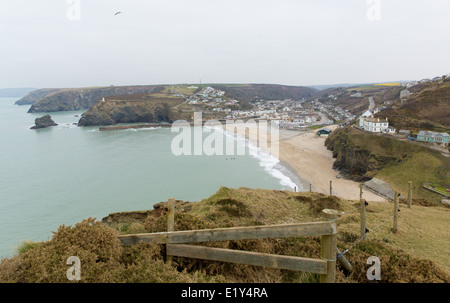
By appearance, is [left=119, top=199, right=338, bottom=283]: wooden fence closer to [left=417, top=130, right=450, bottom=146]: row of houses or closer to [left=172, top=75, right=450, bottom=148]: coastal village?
[left=172, top=75, right=450, bottom=148]: coastal village

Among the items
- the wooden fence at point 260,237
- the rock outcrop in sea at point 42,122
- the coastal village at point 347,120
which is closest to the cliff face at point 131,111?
the rock outcrop in sea at point 42,122

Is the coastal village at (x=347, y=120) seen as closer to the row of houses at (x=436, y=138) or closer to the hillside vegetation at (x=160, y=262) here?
the row of houses at (x=436, y=138)

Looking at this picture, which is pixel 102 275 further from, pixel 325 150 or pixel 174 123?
pixel 174 123

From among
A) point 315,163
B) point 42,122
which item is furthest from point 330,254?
point 42,122

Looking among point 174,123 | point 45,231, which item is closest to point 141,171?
point 45,231
